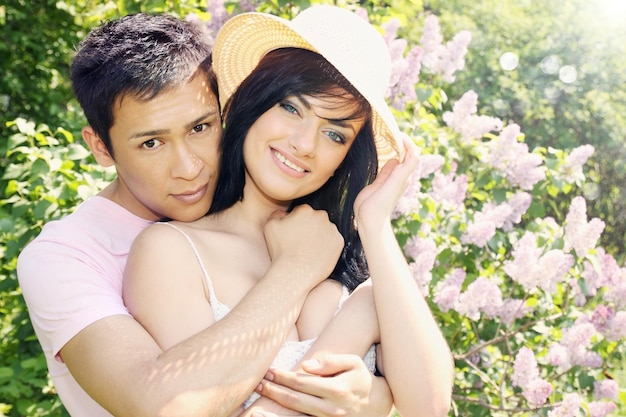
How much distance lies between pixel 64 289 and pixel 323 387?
61 cm

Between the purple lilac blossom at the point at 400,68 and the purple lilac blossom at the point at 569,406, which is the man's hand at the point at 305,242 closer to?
the purple lilac blossom at the point at 400,68

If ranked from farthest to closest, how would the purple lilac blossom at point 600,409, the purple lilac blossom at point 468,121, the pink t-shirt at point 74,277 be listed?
the purple lilac blossom at point 468,121, the purple lilac blossom at point 600,409, the pink t-shirt at point 74,277

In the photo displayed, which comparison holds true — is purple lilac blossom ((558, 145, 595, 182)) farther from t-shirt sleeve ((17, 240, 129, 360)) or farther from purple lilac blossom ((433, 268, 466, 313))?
t-shirt sleeve ((17, 240, 129, 360))

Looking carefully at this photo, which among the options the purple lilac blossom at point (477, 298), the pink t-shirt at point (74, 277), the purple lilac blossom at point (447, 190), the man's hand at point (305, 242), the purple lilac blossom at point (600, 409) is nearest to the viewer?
the pink t-shirt at point (74, 277)

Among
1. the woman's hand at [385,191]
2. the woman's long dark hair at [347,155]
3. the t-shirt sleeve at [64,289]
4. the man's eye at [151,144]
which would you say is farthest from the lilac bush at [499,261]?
the t-shirt sleeve at [64,289]

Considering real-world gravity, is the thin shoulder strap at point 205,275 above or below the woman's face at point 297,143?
below

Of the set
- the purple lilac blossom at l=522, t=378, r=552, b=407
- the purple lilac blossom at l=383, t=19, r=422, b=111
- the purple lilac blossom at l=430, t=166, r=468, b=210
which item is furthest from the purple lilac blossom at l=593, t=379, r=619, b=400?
the purple lilac blossom at l=383, t=19, r=422, b=111

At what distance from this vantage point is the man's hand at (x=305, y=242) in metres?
1.99

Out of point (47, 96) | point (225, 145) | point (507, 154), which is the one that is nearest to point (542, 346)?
point (507, 154)

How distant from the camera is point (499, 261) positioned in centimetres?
402

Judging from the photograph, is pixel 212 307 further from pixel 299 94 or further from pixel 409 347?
pixel 299 94

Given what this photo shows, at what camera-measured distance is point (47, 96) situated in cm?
729

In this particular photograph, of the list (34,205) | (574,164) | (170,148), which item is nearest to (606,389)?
(574,164)

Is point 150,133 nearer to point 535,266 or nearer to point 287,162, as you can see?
point 287,162
